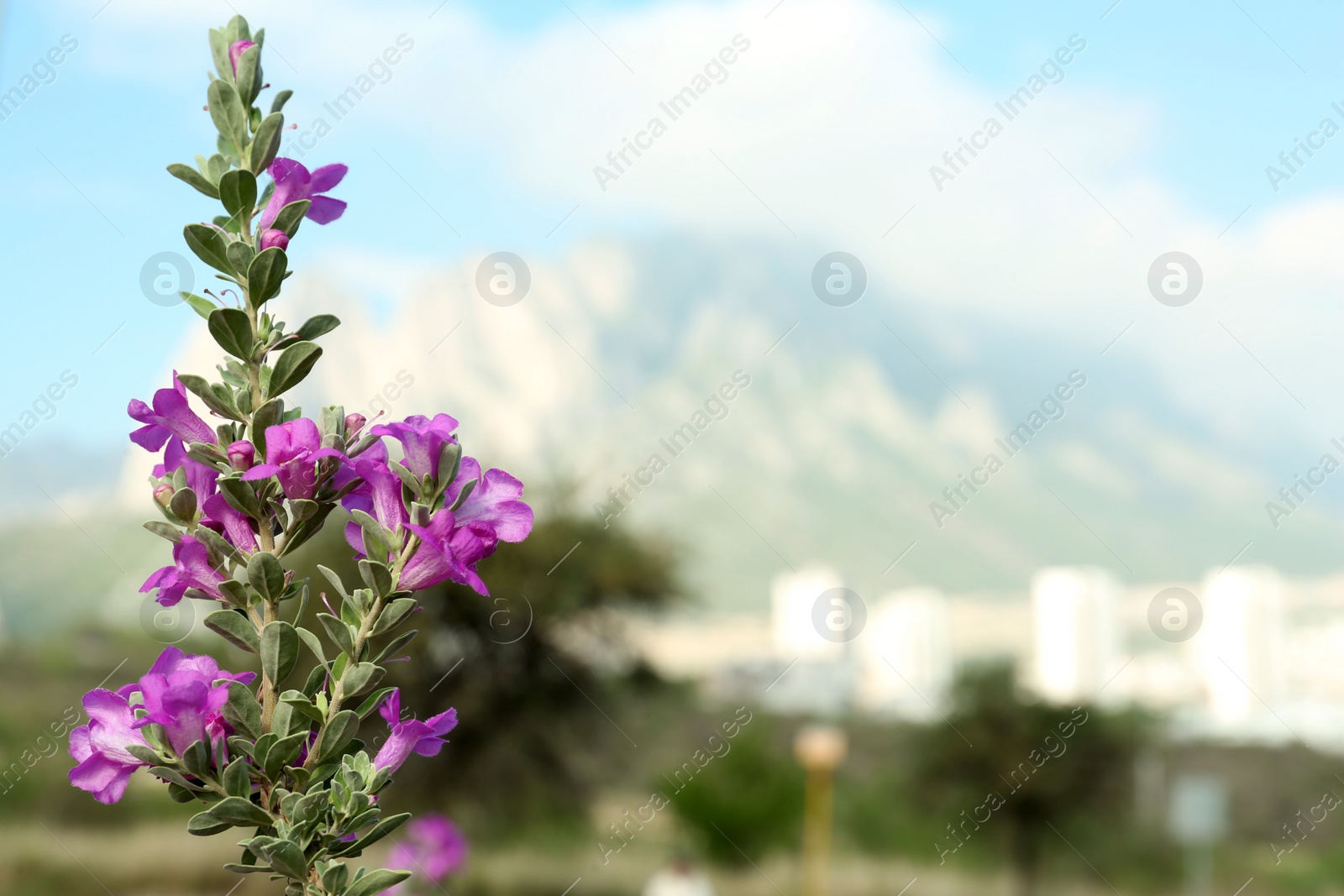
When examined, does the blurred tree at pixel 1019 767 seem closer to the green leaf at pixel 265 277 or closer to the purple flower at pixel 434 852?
the purple flower at pixel 434 852

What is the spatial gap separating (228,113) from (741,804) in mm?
19668

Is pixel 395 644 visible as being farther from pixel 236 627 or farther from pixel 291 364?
pixel 291 364

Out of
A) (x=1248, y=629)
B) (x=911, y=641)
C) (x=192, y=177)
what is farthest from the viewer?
(x=911, y=641)

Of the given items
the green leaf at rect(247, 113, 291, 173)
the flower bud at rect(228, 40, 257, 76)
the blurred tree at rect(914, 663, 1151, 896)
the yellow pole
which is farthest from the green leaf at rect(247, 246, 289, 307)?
the blurred tree at rect(914, 663, 1151, 896)

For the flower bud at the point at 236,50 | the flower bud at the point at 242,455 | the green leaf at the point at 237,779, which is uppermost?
the flower bud at the point at 236,50

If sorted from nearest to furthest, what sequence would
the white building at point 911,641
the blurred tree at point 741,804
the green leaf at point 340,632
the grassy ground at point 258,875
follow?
the green leaf at point 340,632
the grassy ground at point 258,875
the blurred tree at point 741,804
the white building at point 911,641

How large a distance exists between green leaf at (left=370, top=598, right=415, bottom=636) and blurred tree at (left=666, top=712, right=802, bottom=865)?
62.0 feet

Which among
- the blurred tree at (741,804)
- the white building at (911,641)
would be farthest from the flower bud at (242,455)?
the white building at (911,641)

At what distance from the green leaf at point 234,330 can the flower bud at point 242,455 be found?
0.10 m

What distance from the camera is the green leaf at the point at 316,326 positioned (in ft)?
3.58

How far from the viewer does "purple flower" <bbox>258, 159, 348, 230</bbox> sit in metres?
1.14

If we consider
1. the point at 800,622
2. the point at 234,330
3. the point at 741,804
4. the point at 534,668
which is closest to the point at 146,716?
the point at 234,330

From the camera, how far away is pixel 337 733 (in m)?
0.99

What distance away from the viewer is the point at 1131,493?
192 m
